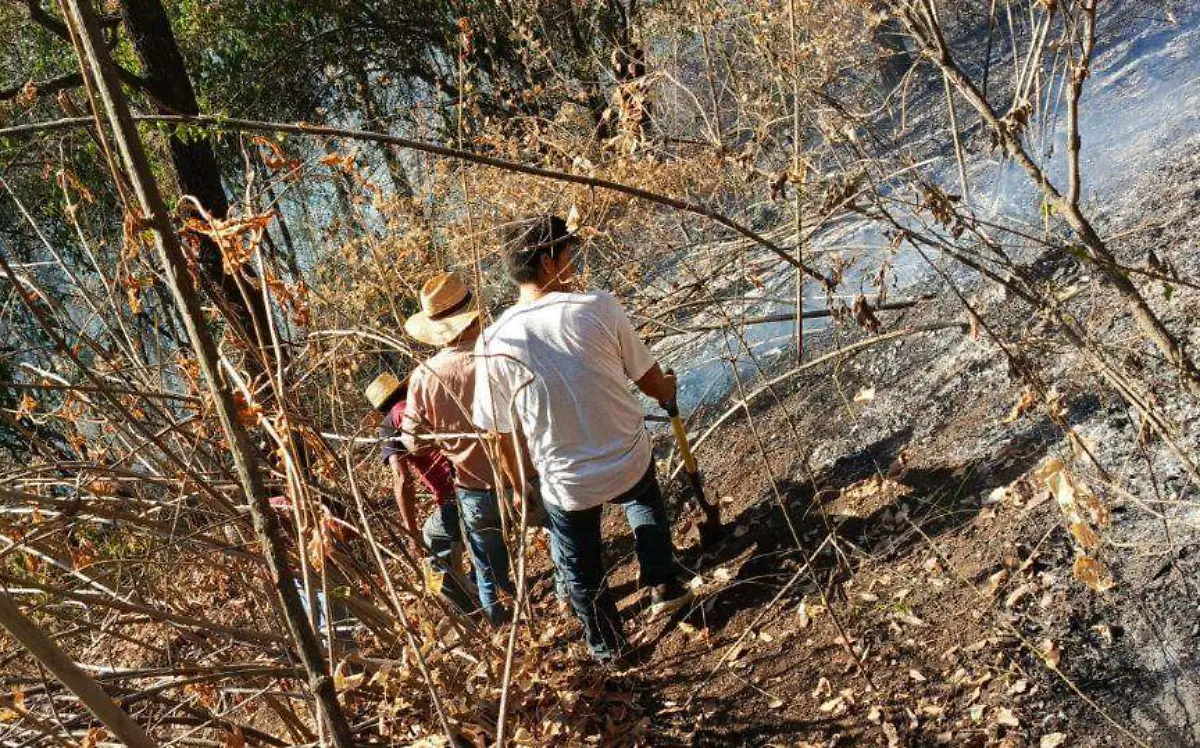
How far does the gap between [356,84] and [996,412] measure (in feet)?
36.9

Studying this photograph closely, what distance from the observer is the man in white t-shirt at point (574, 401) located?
3432 mm

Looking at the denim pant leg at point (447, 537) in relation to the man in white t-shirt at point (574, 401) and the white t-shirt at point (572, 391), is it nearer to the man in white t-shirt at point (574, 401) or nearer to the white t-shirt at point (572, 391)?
the man in white t-shirt at point (574, 401)

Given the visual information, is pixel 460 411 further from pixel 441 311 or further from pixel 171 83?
pixel 171 83

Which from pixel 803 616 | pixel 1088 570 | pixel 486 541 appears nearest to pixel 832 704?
pixel 803 616

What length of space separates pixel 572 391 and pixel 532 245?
0.53 m

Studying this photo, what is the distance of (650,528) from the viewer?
13.1 feet

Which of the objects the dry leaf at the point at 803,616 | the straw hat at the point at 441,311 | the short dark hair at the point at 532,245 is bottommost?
the dry leaf at the point at 803,616

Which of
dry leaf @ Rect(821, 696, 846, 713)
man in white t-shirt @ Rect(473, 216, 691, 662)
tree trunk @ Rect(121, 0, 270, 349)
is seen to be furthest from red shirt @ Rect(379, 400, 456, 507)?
tree trunk @ Rect(121, 0, 270, 349)

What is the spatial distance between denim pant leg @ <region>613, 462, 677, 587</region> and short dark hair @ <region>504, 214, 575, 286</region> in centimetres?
90

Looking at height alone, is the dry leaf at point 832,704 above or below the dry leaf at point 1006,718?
below

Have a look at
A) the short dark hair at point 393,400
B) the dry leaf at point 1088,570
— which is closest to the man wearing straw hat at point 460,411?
the short dark hair at point 393,400

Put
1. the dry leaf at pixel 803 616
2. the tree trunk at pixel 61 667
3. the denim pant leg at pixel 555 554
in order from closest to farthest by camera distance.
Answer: the tree trunk at pixel 61 667
the dry leaf at pixel 803 616
the denim pant leg at pixel 555 554

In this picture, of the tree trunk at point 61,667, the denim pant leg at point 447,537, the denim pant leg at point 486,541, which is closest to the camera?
the tree trunk at point 61,667

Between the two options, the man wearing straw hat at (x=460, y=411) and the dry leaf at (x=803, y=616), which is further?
the man wearing straw hat at (x=460, y=411)
